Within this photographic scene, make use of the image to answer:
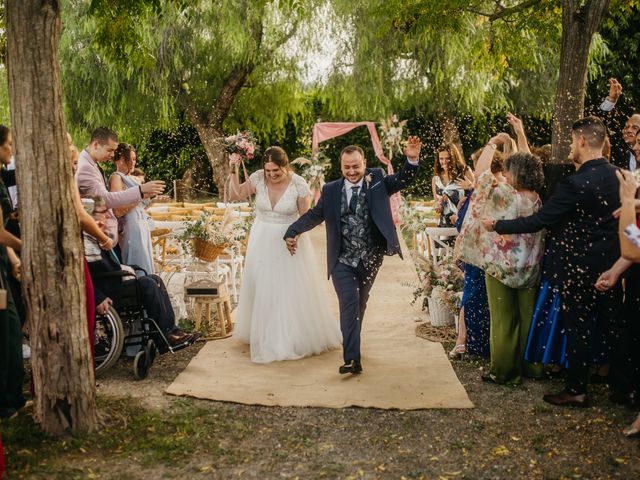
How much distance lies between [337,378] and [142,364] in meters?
1.43

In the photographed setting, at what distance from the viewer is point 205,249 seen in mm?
7156

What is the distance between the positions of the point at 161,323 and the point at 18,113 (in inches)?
86.3

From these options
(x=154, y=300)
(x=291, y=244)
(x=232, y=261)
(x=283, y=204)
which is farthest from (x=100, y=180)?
(x=232, y=261)

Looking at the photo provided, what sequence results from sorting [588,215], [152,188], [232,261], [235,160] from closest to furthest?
[588,215]
[152,188]
[235,160]
[232,261]

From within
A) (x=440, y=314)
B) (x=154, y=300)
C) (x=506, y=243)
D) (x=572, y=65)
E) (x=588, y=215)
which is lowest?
(x=440, y=314)

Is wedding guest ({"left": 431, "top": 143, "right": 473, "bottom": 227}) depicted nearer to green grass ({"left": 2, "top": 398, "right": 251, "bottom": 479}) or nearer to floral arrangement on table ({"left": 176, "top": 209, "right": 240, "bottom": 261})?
floral arrangement on table ({"left": 176, "top": 209, "right": 240, "bottom": 261})

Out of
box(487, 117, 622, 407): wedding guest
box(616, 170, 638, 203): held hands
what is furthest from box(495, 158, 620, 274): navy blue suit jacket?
box(616, 170, 638, 203): held hands

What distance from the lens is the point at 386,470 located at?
3.83 meters

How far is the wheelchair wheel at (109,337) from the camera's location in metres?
5.25

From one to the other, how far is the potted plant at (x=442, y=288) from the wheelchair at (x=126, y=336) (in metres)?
2.33

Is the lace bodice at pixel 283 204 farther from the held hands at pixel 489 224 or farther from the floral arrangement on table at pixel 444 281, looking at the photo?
the held hands at pixel 489 224

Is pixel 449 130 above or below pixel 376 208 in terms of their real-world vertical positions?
above

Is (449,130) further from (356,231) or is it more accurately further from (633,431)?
(633,431)

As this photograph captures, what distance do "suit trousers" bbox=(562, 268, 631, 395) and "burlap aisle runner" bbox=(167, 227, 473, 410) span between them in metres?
0.72
